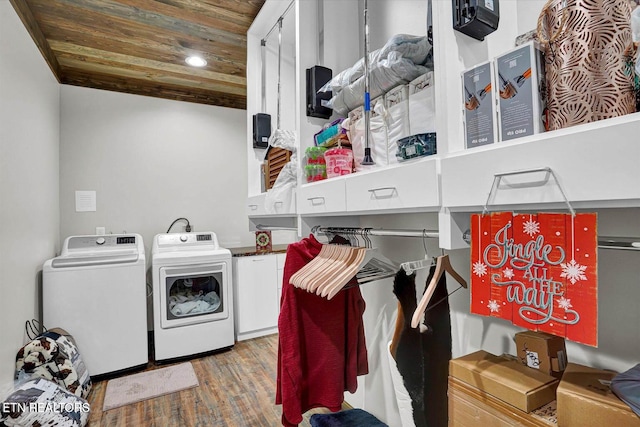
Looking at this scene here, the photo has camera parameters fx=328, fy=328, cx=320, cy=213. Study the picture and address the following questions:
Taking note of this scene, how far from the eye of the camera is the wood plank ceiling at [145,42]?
7.48 feet

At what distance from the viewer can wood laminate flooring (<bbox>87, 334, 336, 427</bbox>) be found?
214cm

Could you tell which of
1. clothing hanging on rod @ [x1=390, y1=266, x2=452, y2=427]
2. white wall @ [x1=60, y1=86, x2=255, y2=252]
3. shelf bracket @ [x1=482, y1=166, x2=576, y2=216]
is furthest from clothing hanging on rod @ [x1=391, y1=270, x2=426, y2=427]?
white wall @ [x1=60, y1=86, x2=255, y2=252]

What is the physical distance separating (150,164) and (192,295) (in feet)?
5.05

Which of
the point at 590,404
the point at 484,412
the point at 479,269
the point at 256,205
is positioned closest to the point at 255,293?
the point at 256,205

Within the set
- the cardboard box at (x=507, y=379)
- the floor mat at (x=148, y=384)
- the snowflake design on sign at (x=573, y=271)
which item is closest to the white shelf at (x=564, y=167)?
the snowflake design on sign at (x=573, y=271)

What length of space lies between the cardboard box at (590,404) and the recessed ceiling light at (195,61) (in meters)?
3.38

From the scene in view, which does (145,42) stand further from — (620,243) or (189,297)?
(620,243)

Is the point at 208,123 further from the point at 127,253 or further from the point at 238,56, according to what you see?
the point at 127,253

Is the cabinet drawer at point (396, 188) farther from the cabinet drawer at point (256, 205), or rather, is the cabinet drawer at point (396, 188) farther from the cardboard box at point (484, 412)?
the cabinet drawer at point (256, 205)

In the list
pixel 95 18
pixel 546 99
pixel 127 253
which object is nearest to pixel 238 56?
pixel 95 18

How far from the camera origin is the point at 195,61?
→ 122 inches

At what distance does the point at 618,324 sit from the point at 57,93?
4.29m

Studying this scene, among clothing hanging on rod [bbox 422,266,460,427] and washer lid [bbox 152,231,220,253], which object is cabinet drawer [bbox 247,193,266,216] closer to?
clothing hanging on rod [bbox 422,266,460,427]

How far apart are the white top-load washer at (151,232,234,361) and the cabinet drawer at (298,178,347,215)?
199 cm
